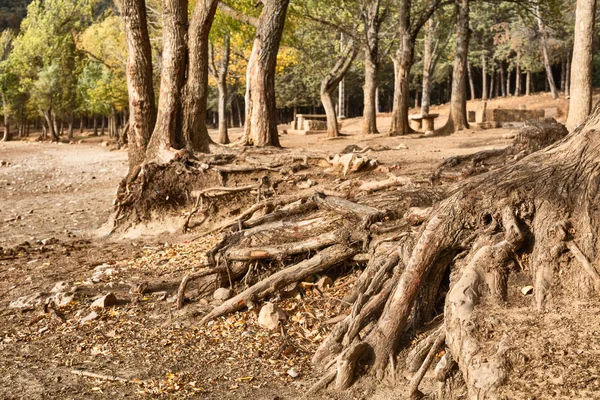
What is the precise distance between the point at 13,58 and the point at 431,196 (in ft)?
171

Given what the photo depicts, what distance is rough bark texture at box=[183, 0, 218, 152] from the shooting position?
Result: 11.4 meters

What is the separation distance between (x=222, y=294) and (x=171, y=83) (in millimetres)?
5729

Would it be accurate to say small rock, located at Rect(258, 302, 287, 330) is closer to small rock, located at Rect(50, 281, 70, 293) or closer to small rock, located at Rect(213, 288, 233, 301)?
small rock, located at Rect(213, 288, 233, 301)

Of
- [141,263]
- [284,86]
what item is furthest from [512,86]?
[141,263]

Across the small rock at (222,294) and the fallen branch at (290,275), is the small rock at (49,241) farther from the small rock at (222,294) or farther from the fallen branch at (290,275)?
the fallen branch at (290,275)

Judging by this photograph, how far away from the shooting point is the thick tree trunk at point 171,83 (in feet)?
36.2

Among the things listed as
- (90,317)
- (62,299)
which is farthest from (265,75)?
(90,317)

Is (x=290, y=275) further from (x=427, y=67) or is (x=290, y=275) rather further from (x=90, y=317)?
(x=427, y=67)

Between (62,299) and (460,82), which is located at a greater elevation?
(460,82)

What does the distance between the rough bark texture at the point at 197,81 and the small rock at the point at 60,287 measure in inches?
172

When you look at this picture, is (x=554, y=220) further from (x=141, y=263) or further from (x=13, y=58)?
(x=13, y=58)

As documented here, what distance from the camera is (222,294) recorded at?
6.72 m

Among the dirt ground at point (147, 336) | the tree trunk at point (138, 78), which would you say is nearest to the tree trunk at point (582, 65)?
the dirt ground at point (147, 336)

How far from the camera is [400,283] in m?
5.12
